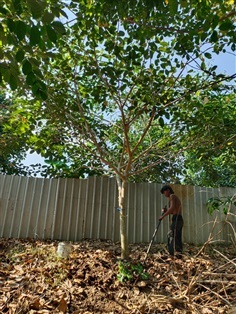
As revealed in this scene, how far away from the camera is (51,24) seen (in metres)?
1.64

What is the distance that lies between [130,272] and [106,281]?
0.40m

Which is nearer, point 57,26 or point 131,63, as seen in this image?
point 57,26

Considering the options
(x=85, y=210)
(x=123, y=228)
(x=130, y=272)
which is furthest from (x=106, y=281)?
(x=85, y=210)

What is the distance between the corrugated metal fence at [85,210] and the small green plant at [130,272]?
5.35ft

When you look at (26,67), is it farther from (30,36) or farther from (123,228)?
(123,228)

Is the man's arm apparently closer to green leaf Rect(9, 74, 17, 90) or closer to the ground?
the ground

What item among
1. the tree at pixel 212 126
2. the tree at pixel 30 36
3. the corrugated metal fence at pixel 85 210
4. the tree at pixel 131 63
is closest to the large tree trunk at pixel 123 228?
the tree at pixel 131 63

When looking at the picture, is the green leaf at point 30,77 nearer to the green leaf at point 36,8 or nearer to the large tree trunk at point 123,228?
the green leaf at point 36,8

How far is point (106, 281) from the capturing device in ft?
12.4

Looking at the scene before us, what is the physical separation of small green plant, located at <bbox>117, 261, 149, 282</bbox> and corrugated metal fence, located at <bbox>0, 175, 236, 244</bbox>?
1630mm

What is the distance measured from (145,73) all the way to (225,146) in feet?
7.57

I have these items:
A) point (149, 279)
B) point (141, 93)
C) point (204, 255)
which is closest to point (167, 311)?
point (149, 279)

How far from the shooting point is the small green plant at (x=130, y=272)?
381 centimetres

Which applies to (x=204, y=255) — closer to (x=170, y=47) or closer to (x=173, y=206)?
(x=173, y=206)
